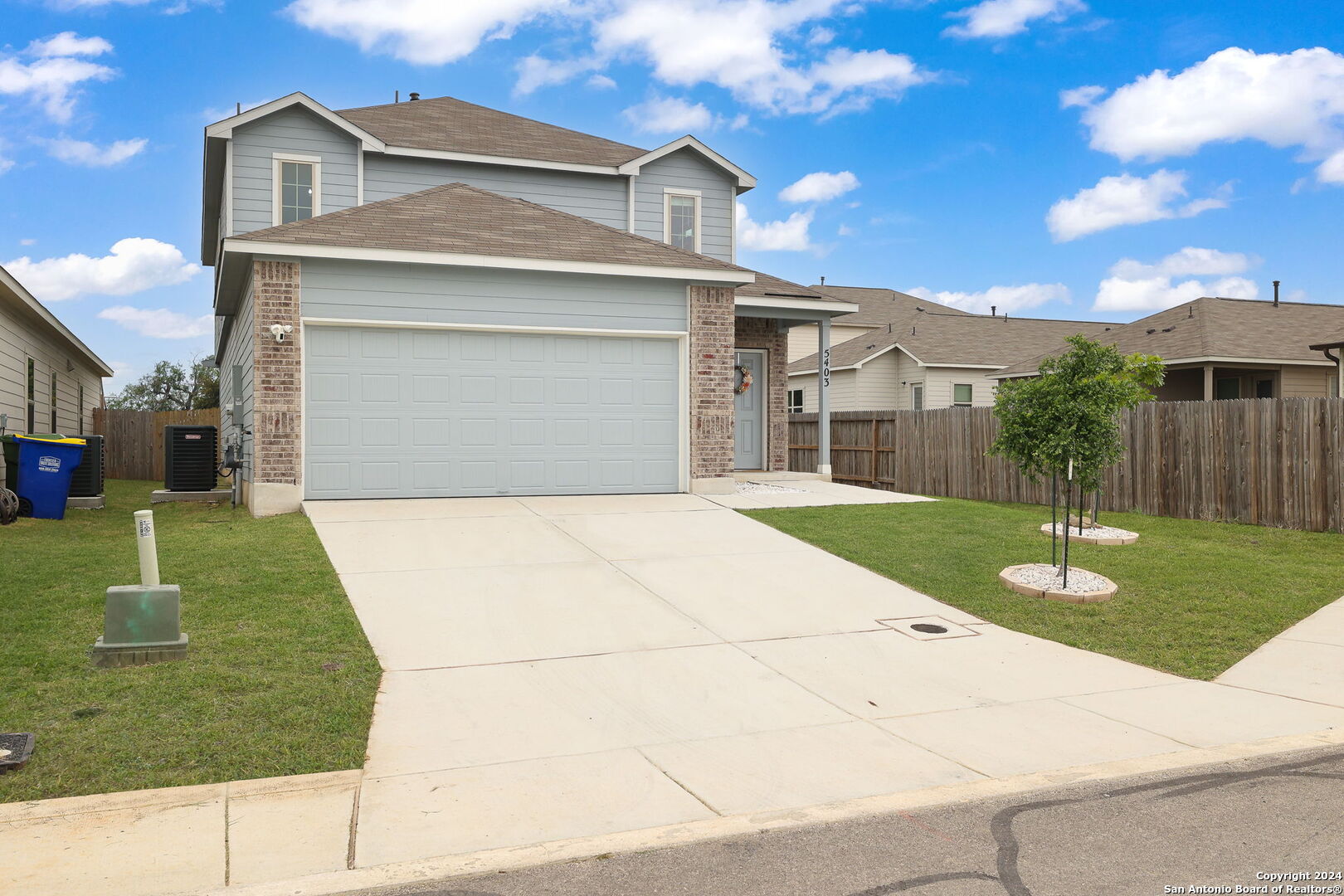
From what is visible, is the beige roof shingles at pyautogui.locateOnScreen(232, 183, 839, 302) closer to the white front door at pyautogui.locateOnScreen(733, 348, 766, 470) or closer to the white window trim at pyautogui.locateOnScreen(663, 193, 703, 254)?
the white window trim at pyautogui.locateOnScreen(663, 193, 703, 254)

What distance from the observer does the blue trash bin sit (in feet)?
42.9

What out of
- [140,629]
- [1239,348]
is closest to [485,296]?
[140,629]

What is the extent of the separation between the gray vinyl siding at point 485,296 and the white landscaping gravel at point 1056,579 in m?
6.43

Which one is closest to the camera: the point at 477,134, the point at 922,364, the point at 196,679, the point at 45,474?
the point at 196,679

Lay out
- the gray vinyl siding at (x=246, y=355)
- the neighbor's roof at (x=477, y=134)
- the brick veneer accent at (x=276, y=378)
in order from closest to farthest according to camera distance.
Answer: the brick veneer accent at (x=276, y=378)
the gray vinyl siding at (x=246, y=355)
the neighbor's roof at (x=477, y=134)

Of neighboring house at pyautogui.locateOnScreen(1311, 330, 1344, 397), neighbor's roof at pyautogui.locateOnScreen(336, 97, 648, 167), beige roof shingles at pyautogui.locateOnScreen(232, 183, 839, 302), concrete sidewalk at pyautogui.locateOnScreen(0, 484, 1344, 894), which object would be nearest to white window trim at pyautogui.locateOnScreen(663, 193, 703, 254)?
neighbor's roof at pyautogui.locateOnScreen(336, 97, 648, 167)

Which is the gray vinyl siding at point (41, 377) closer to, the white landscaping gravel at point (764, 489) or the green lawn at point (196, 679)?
the green lawn at point (196, 679)

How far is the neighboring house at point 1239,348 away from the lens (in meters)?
23.2

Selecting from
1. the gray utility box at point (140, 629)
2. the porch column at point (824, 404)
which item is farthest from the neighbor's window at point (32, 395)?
the porch column at point (824, 404)

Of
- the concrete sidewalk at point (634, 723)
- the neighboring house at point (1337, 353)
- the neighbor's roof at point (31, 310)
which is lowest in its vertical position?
the concrete sidewalk at point (634, 723)

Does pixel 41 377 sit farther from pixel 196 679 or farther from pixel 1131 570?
pixel 1131 570

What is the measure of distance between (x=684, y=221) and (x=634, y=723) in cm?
1494

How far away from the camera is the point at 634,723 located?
18.0 feet

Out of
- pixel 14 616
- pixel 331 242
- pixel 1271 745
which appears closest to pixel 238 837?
pixel 14 616
